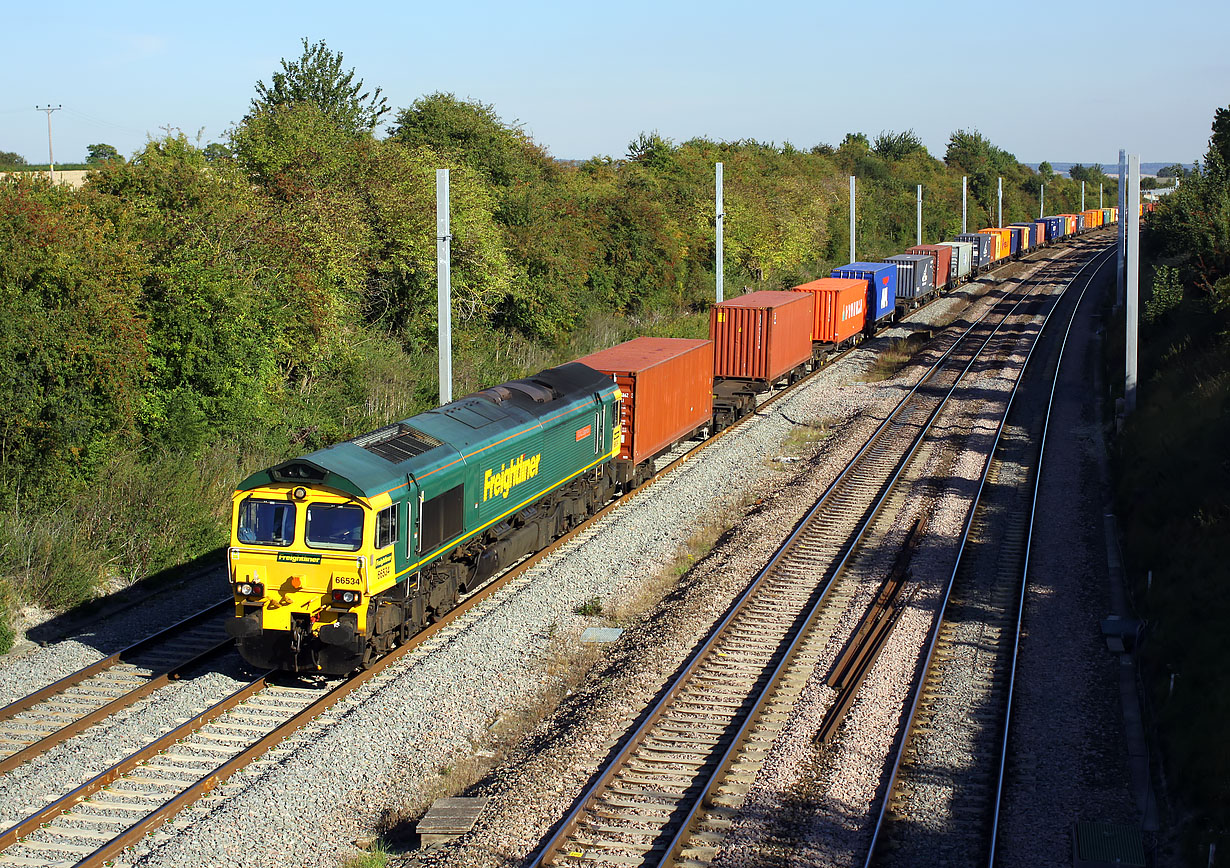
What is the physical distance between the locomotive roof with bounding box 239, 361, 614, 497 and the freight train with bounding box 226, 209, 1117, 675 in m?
0.03

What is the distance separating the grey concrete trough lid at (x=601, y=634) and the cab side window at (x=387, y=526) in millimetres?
3647

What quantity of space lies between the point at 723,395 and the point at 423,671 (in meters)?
17.6

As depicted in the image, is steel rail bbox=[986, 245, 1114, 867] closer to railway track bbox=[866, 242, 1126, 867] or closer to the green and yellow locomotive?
railway track bbox=[866, 242, 1126, 867]

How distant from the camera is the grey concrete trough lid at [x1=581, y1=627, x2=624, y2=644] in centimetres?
1591

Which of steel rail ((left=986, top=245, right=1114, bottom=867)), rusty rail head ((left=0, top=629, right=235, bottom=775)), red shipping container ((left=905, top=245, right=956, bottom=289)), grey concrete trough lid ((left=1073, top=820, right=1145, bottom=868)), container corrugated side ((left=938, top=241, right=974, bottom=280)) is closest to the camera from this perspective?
grey concrete trough lid ((left=1073, top=820, right=1145, bottom=868))

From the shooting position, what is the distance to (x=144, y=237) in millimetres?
22016

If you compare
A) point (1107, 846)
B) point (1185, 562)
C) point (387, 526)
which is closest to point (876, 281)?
point (1185, 562)

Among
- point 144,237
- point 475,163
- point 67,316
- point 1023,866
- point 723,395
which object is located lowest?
point 1023,866

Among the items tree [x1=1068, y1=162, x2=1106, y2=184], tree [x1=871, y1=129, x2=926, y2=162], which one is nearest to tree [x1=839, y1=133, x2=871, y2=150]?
tree [x1=871, y1=129, x2=926, y2=162]

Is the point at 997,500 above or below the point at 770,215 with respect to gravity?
below

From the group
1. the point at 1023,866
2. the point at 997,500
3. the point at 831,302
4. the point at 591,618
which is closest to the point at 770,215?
the point at 831,302

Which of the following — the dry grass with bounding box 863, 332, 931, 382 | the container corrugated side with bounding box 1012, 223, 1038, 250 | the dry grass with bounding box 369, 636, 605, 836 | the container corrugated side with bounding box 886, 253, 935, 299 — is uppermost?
the container corrugated side with bounding box 1012, 223, 1038, 250

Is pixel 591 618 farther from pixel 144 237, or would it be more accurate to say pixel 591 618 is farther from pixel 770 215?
pixel 770 215

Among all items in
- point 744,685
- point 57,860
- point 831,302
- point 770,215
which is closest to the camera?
point 57,860
